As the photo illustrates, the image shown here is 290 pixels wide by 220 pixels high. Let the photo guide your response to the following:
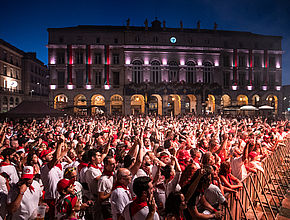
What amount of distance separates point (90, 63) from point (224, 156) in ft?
110

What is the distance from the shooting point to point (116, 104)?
3794 cm

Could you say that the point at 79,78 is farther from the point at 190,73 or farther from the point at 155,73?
the point at 190,73

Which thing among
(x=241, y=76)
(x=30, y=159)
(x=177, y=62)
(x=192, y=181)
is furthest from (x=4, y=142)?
(x=241, y=76)

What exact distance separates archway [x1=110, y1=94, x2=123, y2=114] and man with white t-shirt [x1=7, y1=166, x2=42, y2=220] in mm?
34181

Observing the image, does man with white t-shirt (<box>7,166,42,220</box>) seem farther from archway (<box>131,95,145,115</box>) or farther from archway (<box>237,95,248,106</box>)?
archway (<box>237,95,248,106</box>)

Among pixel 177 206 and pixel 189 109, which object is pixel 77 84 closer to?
pixel 189 109

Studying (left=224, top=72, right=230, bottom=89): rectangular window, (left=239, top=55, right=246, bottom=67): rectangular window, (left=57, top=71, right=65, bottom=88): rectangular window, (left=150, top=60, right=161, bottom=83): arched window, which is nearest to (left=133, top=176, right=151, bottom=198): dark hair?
(left=150, top=60, right=161, bottom=83): arched window

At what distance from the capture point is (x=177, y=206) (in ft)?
8.50

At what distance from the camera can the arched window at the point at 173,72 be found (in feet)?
121

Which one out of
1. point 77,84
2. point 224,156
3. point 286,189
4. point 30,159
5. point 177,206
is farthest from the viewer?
point 77,84

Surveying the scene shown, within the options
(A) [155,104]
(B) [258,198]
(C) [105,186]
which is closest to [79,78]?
(A) [155,104]

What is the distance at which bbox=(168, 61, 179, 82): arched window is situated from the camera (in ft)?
121

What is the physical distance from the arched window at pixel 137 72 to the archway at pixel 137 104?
4.30 m

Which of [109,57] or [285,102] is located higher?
[109,57]
